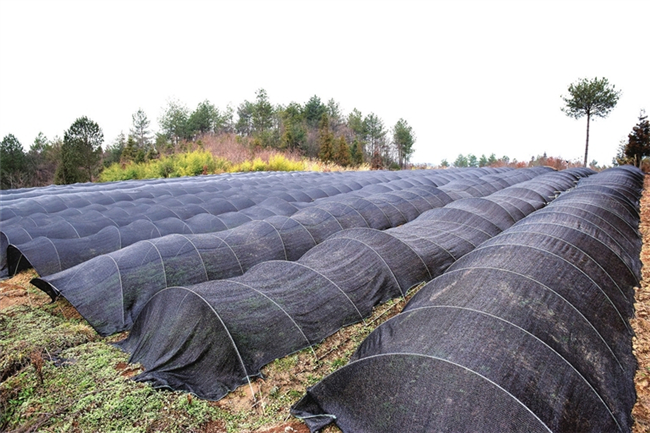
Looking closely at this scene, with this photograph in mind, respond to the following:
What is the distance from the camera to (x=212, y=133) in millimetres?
54781

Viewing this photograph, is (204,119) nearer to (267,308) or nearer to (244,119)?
(244,119)

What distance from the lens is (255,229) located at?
→ 31.1 feet

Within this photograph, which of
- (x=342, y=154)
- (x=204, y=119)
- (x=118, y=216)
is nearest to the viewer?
(x=118, y=216)

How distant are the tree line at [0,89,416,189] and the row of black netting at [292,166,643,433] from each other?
119ft

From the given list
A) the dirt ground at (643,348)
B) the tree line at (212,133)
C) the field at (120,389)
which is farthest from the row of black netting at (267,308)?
the tree line at (212,133)

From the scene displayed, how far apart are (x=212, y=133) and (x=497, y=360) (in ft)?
183

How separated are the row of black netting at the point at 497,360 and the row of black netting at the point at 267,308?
126 centimetres

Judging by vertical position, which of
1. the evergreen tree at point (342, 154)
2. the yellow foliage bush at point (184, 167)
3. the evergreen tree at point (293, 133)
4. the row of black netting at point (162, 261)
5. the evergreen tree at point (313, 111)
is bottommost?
the row of black netting at point (162, 261)

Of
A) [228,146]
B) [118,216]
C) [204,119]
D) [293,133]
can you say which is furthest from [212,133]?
[118,216]

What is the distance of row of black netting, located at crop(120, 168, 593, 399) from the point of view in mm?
5090

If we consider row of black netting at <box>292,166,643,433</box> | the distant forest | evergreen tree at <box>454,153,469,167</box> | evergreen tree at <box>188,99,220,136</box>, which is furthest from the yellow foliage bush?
evergreen tree at <box>454,153,469,167</box>

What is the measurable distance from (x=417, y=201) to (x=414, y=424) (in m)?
11.8

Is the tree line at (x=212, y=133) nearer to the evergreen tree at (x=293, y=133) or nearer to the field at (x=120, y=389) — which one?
the evergreen tree at (x=293, y=133)

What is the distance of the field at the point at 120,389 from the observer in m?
4.20
